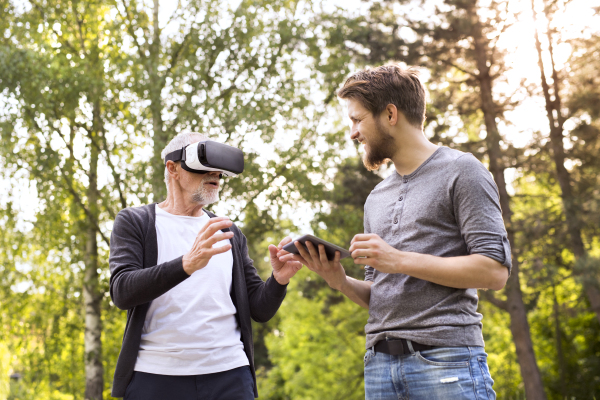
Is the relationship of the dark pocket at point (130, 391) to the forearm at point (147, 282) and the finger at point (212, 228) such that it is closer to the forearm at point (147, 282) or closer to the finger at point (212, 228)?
the forearm at point (147, 282)

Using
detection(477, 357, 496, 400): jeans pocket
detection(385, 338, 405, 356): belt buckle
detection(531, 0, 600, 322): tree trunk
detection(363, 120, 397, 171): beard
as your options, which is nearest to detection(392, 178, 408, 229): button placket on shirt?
detection(363, 120, 397, 171): beard

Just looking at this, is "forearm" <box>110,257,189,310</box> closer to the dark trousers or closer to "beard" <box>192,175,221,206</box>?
the dark trousers

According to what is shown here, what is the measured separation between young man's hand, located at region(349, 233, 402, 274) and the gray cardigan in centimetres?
80

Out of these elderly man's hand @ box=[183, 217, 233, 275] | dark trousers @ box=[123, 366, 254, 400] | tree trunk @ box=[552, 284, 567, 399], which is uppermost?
elderly man's hand @ box=[183, 217, 233, 275]

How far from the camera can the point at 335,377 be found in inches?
749

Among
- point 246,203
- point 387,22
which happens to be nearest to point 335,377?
point 246,203

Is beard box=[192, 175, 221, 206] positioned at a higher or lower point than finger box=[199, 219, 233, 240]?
higher

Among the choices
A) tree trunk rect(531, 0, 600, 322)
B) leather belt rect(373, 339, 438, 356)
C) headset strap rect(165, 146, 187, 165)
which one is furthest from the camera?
tree trunk rect(531, 0, 600, 322)

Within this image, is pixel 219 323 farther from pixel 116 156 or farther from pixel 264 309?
pixel 116 156

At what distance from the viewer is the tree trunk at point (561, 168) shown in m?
12.1

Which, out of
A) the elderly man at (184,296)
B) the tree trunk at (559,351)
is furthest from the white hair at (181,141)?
the tree trunk at (559,351)

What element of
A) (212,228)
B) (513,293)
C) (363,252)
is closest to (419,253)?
(363,252)

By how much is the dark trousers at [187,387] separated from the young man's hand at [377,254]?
3.38 ft

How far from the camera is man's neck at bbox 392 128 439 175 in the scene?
7.32 ft
